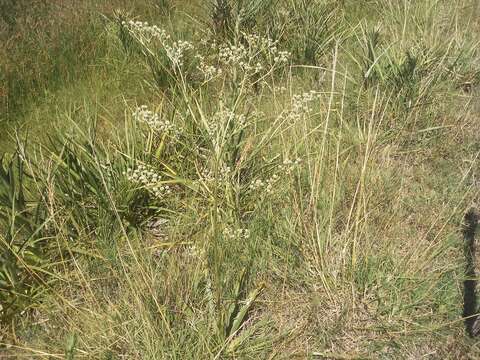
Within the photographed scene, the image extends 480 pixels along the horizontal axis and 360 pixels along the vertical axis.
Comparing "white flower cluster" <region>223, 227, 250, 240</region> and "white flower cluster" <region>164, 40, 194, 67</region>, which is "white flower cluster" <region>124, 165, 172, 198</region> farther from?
"white flower cluster" <region>164, 40, 194, 67</region>

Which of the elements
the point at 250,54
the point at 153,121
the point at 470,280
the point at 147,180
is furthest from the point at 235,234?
the point at 470,280

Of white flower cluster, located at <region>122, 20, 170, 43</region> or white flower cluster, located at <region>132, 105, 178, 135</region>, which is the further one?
white flower cluster, located at <region>122, 20, 170, 43</region>

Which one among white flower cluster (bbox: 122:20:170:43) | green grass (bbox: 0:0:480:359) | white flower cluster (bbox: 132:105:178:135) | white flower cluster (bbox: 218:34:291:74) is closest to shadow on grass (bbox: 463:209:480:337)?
green grass (bbox: 0:0:480:359)

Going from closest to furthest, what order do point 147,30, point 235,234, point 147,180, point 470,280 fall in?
point 235,234
point 470,280
point 147,180
point 147,30

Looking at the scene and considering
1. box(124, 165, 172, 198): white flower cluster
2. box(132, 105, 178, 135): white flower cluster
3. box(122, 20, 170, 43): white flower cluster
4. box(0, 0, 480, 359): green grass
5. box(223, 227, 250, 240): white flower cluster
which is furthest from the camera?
box(122, 20, 170, 43): white flower cluster

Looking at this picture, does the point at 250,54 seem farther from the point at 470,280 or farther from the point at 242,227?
the point at 470,280

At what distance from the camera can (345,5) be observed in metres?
4.45

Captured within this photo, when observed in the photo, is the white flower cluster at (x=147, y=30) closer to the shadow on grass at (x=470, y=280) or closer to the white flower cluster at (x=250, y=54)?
the white flower cluster at (x=250, y=54)

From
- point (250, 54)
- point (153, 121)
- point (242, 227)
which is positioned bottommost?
point (242, 227)

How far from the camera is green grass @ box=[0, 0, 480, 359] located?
6.26 ft

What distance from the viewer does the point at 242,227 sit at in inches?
90.7

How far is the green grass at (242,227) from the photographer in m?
1.91

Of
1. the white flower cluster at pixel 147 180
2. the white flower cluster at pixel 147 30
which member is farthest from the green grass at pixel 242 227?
the white flower cluster at pixel 147 30

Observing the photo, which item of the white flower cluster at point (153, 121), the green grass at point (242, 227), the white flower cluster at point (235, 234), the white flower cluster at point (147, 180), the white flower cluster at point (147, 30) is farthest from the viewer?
the white flower cluster at point (147, 30)
